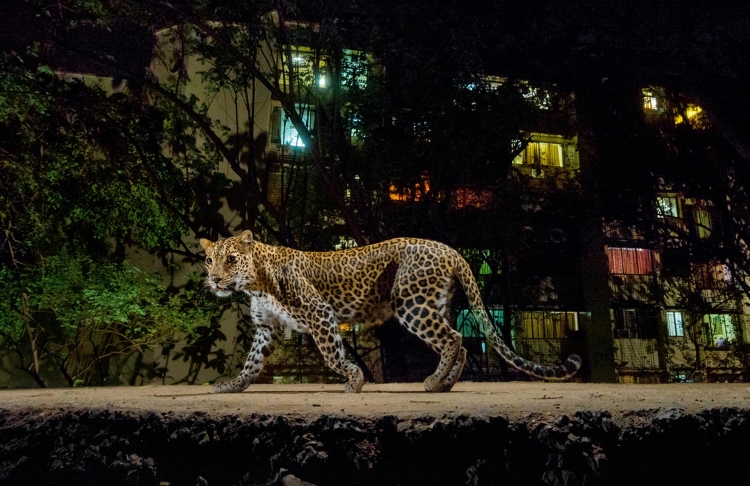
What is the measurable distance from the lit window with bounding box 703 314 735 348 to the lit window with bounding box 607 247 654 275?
3.04 m

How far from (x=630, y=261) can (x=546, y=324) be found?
411cm

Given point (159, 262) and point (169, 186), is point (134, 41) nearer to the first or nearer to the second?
point (169, 186)

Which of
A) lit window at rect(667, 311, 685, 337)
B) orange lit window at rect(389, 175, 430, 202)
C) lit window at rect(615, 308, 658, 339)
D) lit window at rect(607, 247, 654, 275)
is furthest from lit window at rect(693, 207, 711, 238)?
orange lit window at rect(389, 175, 430, 202)

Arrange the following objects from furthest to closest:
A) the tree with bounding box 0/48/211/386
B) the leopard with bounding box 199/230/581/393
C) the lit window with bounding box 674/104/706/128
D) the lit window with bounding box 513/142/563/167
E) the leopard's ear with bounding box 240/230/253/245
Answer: the lit window with bounding box 513/142/563/167
the lit window with bounding box 674/104/706/128
the tree with bounding box 0/48/211/386
the leopard's ear with bounding box 240/230/253/245
the leopard with bounding box 199/230/581/393

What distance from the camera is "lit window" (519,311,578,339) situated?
19281 millimetres

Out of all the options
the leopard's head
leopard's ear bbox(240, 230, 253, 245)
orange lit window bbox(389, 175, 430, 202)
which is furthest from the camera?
orange lit window bbox(389, 175, 430, 202)

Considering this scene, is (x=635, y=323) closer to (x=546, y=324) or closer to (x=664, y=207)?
(x=546, y=324)

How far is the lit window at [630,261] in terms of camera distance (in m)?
20.5

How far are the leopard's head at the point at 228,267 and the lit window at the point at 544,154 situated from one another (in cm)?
1601

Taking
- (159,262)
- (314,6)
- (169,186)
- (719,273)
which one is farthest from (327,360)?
(719,273)

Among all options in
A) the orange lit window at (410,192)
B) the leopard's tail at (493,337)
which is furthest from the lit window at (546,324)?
Result: the leopard's tail at (493,337)

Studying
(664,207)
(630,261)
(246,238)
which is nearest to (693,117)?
(664,207)

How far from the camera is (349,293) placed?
5.40 metres

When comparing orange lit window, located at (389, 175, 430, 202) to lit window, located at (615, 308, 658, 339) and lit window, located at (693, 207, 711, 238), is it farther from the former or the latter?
lit window, located at (693, 207, 711, 238)
